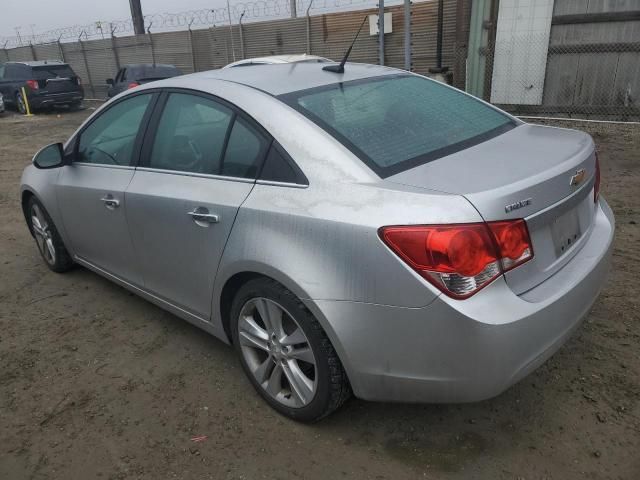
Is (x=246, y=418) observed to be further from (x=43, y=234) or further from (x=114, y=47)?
(x=114, y=47)

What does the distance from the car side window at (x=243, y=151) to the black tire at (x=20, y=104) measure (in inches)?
713

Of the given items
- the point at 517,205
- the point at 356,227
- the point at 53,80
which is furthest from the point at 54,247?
the point at 53,80

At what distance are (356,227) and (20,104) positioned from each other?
19366mm

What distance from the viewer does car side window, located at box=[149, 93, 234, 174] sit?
8.63 feet

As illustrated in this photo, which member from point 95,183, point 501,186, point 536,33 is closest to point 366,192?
point 501,186

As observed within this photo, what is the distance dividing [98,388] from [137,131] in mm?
1464

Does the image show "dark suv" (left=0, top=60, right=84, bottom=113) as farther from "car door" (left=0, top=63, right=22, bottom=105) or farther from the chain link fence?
the chain link fence

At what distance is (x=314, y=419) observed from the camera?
240cm

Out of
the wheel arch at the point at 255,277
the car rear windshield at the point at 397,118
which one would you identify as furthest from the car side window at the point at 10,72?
the wheel arch at the point at 255,277

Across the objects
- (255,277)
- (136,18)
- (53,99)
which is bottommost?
(53,99)

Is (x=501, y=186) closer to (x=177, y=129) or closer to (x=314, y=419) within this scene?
(x=314, y=419)

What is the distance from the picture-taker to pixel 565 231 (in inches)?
86.9

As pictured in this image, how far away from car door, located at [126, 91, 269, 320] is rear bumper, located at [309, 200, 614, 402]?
0.72m

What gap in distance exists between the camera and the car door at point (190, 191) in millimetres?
2469
